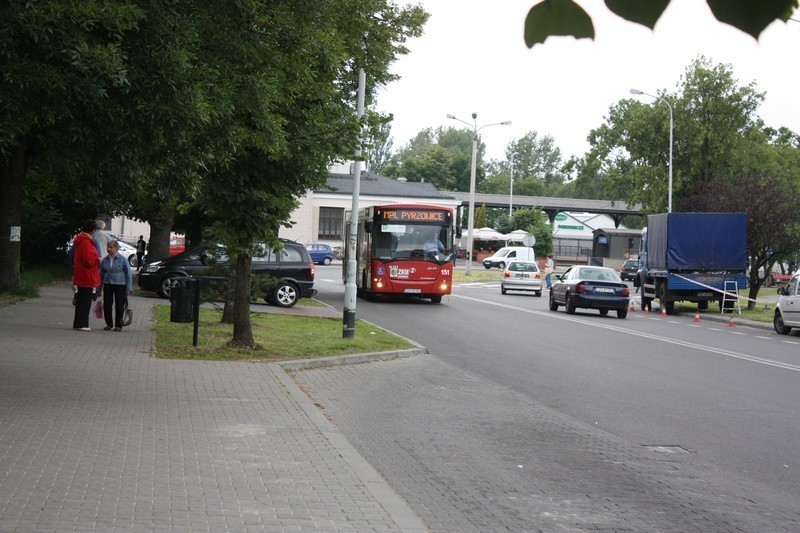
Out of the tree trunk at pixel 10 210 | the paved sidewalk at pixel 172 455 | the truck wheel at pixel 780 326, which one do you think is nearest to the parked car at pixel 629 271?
the truck wheel at pixel 780 326

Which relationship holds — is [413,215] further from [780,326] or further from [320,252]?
[320,252]

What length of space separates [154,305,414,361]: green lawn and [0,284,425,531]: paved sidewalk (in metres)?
1.68

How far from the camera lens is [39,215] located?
112ft

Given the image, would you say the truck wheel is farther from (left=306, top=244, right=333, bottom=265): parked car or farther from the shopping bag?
(left=306, top=244, right=333, bottom=265): parked car

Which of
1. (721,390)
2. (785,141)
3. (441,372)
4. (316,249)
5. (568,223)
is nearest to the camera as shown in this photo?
(721,390)

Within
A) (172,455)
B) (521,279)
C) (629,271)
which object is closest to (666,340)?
(172,455)

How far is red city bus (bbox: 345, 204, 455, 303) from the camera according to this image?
102ft

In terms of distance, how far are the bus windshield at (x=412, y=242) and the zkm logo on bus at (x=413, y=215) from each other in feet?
0.75

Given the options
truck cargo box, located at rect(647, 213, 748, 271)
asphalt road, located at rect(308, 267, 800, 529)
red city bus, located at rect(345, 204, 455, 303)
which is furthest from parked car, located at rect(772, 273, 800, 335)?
red city bus, located at rect(345, 204, 455, 303)

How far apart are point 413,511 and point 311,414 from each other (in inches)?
133

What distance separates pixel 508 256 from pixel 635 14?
70.2 m

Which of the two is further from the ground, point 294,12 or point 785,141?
point 785,141

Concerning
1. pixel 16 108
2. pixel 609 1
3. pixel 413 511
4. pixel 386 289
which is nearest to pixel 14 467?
pixel 413 511

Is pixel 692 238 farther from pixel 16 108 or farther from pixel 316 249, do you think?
pixel 316 249
